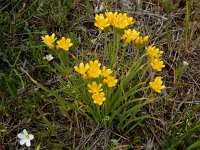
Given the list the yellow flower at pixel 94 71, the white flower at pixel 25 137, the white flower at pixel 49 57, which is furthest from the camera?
the white flower at pixel 49 57

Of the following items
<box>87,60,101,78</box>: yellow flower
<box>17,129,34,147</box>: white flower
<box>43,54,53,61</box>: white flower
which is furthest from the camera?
<box>43,54,53,61</box>: white flower

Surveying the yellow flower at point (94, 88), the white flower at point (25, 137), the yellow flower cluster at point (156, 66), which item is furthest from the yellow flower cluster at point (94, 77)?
the white flower at point (25, 137)

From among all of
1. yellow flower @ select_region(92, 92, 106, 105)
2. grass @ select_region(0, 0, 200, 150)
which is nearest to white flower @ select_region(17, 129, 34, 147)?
grass @ select_region(0, 0, 200, 150)

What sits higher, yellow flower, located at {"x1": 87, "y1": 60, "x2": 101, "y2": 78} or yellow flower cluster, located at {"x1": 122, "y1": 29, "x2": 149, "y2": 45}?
yellow flower cluster, located at {"x1": 122, "y1": 29, "x2": 149, "y2": 45}

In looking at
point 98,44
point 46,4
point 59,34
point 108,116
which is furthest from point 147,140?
point 46,4

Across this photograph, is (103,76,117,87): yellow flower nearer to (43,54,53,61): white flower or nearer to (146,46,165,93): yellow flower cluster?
(146,46,165,93): yellow flower cluster

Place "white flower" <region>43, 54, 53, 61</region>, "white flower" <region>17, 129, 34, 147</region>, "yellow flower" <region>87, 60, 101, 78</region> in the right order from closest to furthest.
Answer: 1. "yellow flower" <region>87, 60, 101, 78</region>
2. "white flower" <region>17, 129, 34, 147</region>
3. "white flower" <region>43, 54, 53, 61</region>

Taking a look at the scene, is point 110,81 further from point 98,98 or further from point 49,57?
point 49,57

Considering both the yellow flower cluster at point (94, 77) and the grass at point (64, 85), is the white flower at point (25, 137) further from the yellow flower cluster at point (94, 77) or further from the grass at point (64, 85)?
the yellow flower cluster at point (94, 77)

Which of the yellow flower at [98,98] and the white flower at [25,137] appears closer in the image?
the yellow flower at [98,98]
